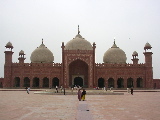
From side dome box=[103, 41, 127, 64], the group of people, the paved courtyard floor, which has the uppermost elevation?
side dome box=[103, 41, 127, 64]

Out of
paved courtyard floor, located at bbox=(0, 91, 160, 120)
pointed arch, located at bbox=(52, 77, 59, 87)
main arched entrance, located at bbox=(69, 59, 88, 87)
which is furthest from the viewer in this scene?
pointed arch, located at bbox=(52, 77, 59, 87)

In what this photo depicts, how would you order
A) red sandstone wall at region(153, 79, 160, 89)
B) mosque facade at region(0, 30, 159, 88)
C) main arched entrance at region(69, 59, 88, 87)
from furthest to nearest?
1. red sandstone wall at region(153, 79, 160, 89)
2. main arched entrance at region(69, 59, 88, 87)
3. mosque facade at region(0, 30, 159, 88)

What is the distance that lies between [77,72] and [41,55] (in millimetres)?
6089

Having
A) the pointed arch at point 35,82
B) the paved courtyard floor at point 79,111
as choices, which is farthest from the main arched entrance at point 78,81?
the paved courtyard floor at point 79,111

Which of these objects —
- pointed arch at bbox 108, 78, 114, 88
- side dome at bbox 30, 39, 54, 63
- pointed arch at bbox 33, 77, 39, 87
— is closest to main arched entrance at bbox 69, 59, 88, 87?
pointed arch at bbox 108, 78, 114, 88

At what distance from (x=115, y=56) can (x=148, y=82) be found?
6118 millimetres

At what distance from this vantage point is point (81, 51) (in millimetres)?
30125

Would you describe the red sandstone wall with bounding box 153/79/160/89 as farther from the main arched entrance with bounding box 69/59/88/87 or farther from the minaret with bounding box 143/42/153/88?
the main arched entrance with bounding box 69/59/88/87

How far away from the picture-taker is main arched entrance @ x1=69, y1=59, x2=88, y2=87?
31438 millimetres

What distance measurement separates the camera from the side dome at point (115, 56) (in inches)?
1358

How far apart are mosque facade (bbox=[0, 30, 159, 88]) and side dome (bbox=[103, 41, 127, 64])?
115 inches

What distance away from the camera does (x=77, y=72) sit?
31656 millimetres

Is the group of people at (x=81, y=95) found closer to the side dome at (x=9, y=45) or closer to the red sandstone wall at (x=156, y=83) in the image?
the side dome at (x=9, y=45)

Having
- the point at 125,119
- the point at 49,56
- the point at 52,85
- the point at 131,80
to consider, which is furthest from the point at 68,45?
the point at 125,119
